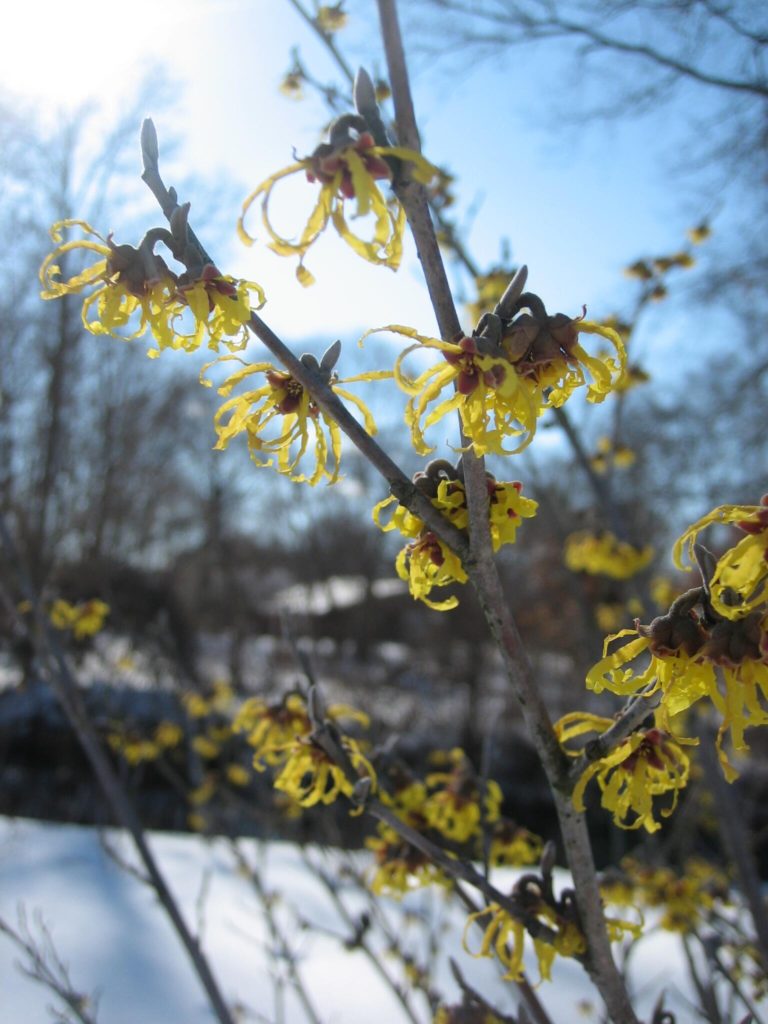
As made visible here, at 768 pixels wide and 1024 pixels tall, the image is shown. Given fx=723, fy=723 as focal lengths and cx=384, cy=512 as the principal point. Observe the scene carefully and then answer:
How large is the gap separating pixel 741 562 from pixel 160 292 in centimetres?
72

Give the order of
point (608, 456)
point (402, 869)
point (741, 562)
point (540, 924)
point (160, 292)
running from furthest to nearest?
point (608, 456)
point (402, 869)
point (540, 924)
point (160, 292)
point (741, 562)

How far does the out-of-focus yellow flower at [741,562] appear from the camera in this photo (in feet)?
2.30

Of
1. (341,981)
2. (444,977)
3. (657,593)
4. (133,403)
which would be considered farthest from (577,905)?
(133,403)

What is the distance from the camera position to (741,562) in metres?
0.71

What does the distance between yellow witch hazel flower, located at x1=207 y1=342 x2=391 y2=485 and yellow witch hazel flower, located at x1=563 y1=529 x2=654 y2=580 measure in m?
2.54

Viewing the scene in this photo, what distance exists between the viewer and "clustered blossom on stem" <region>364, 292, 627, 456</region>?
770 millimetres

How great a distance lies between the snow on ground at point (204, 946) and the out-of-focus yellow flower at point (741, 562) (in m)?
2.27

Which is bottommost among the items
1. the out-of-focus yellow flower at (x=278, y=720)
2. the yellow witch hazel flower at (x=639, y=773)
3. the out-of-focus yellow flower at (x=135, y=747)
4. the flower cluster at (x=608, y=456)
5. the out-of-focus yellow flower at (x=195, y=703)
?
the yellow witch hazel flower at (x=639, y=773)

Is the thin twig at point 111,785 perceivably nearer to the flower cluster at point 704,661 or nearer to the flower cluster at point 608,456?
the flower cluster at point 704,661

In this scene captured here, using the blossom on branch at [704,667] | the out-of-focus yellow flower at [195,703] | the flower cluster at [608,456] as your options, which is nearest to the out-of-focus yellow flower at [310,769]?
the blossom on branch at [704,667]

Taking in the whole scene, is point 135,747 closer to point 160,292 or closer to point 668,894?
point 668,894

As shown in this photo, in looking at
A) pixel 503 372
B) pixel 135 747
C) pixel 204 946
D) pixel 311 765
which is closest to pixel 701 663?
pixel 503 372

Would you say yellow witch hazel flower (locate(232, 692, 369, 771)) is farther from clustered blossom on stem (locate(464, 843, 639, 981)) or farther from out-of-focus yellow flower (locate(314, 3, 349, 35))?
out-of-focus yellow flower (locate(314, 3, 349, 35))

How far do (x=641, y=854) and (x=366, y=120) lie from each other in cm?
470
